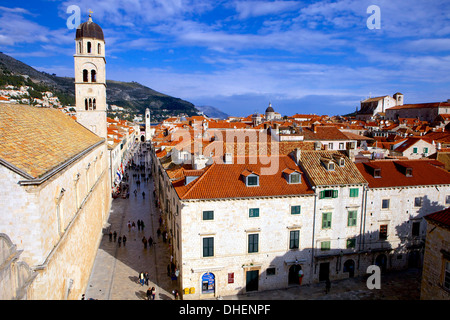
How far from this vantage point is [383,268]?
27.8 m

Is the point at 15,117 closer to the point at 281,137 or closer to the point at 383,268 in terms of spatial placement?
the point at 383,268

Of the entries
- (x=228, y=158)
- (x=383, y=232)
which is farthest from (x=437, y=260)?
(x=228, y=158)

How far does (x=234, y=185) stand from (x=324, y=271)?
10271 mm

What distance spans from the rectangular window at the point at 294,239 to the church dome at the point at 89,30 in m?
31.6

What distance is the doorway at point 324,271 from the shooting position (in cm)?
2597

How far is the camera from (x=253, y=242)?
23.8m

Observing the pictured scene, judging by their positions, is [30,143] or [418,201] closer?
[30,143]

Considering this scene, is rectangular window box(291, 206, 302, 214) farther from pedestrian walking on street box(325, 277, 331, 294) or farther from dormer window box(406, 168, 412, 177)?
dormer window box(406, 168, 412, 177)

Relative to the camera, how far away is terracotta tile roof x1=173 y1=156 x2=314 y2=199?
22969 millimetres

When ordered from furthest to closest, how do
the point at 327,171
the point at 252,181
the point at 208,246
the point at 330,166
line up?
the point at 330,166
the point at 327,171
the point at 252,181
the point at 208,246

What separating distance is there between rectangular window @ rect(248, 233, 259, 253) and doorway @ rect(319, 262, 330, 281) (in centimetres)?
600

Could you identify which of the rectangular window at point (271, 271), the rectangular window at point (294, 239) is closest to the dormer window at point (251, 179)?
the rectangular window at point (294, 239)

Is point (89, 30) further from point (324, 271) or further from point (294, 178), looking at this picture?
point (324, 271)
